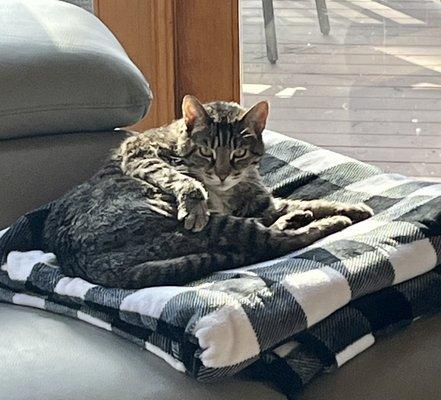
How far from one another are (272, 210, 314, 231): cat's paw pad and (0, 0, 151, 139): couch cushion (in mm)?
435

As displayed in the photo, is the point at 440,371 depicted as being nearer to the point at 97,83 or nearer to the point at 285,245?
the point at 285,245

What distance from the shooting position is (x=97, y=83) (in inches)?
77.7

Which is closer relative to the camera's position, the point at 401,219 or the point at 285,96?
the point at 401,219

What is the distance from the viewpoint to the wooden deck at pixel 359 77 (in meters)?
2.62

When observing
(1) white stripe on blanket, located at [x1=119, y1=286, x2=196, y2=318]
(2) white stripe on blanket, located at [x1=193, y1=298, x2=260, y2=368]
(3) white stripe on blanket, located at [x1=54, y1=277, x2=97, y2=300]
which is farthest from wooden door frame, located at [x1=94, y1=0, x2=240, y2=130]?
(2) white stripe on blanket, located at [x1=193, y1=298, x2=260, y2=368]

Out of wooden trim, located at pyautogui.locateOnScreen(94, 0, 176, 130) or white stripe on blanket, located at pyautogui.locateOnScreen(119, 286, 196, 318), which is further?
wooden trim, located at pyautogui.locateOnScreen(94, 0, 176, 130)

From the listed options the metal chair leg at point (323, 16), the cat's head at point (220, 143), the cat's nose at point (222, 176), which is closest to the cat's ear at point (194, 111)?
the cat's head at point (220, 143)

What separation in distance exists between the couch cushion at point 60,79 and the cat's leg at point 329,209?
0.40 metres

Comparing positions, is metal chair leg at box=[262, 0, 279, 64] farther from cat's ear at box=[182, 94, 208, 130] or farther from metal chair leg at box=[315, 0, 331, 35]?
cat's ear at box=[182, 94, 208, 130]

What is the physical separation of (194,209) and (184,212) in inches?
0.7

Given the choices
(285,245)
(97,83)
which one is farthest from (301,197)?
(97,83)

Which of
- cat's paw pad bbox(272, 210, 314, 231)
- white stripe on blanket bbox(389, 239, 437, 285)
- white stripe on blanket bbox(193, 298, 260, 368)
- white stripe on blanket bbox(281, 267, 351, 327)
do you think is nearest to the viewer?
white stripe on blanket bbox(193, 298, 260, 368)

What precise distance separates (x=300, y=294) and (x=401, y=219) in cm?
31

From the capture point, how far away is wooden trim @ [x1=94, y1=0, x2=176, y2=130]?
2.70 metres
